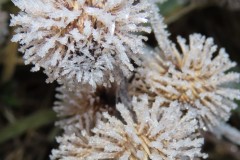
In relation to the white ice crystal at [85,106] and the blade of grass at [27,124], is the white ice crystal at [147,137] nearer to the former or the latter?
the white ice crystal at [85,106]

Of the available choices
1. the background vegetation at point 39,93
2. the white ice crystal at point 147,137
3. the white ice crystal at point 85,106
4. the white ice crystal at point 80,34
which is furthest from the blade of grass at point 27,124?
the white ice crystal at point 80,34

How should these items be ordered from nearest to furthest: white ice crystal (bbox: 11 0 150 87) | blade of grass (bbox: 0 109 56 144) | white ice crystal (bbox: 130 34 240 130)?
white ice crystal (bbox: 11 0 150 87) → white ice crystal (bbox: 130 34 240 130) → blade of grass (bbox: 0 109 56 144)

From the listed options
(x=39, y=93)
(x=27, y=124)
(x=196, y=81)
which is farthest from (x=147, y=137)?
(x=39, y=93)

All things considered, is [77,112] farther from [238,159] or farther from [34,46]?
[238,159]

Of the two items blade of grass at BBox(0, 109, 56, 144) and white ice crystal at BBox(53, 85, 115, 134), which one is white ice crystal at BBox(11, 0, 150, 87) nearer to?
white ice crystal at BBox(53, 85, 115, 134)

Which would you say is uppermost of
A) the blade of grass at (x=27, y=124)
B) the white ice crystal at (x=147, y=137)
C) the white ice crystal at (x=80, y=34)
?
the blade of grass at (x=27, y=124)

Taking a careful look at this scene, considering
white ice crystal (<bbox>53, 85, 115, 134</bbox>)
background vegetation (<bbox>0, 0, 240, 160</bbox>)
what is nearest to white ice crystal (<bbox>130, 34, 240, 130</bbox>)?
white ice crystal (<bbox>53, 85, 115, 134</bbox>)
